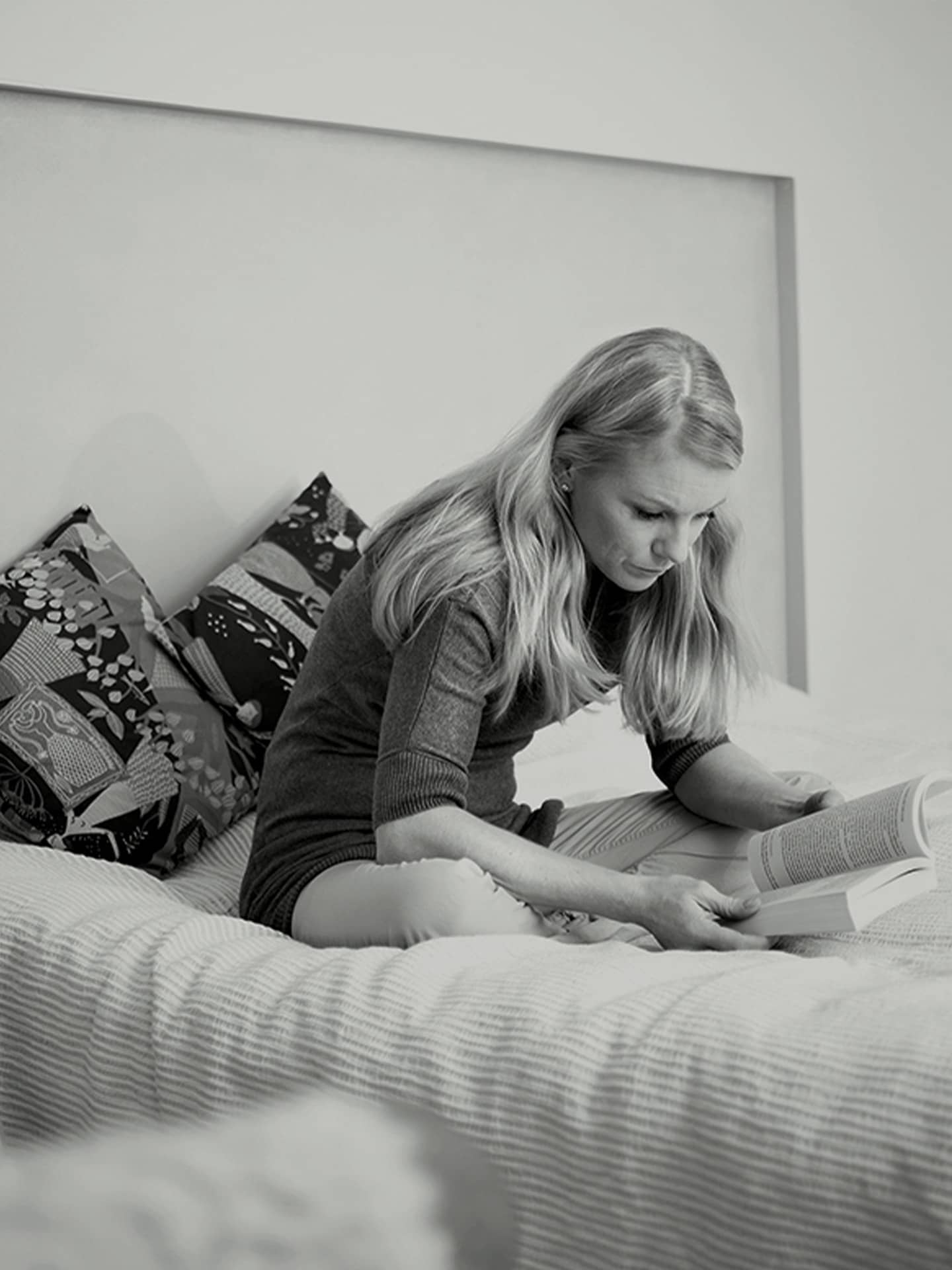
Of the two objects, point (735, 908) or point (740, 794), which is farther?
point (740, 794)

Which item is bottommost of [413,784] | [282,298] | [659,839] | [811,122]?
[659,839]

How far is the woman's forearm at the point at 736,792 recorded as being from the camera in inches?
67.3

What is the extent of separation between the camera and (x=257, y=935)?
1431 mm

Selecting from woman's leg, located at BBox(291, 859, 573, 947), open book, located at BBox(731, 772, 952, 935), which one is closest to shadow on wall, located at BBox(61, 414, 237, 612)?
woman's leg, located at BBox(291, 859, 573, 947)

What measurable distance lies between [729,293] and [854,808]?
197 cm

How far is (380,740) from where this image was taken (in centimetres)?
150

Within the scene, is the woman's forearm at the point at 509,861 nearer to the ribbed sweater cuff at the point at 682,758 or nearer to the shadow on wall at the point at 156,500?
the ribbed sweater cuff at the point at 682,758

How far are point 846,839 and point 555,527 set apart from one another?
43 cm

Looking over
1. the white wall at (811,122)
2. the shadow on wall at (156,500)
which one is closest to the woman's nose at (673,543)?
the shadow on wall at (156,500)

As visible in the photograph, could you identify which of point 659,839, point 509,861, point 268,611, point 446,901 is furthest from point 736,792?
point 268,611

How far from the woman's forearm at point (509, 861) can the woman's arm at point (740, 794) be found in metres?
0.32

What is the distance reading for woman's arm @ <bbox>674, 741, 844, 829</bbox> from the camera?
1.71m

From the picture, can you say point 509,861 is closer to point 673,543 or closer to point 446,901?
point 446,901

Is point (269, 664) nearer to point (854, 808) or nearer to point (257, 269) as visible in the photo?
point (257, 269)
